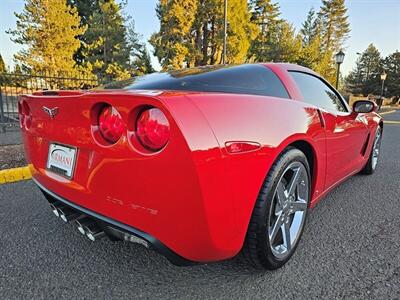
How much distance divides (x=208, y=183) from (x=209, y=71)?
43.8 inches

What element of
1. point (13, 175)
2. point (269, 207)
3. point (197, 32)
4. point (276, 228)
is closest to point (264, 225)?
point (269, 207)

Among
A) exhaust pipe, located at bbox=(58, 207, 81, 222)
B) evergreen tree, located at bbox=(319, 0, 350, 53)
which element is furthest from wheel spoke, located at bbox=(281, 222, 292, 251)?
evergreen tree, located at bbox=(319, 0, 350, 53)

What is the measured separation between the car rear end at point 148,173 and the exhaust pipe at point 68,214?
3 centimetres

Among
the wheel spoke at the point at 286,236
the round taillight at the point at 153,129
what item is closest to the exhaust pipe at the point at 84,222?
the round taillight at the point at 153,129

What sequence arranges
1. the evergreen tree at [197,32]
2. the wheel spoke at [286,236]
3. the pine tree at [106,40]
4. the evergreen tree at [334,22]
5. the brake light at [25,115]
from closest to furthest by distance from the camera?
1. the wheel spoke at [286,236]
2. the brake light at [25,115]
3. the evergreen tree at [197,32]
4. the pine tree at [106,40]
5. the evergreen tree at [334,22]

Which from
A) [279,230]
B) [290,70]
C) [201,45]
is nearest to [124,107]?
[279,230]

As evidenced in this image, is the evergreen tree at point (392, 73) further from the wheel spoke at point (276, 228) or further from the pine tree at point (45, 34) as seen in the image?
the wheel spoke at point (276, 228)

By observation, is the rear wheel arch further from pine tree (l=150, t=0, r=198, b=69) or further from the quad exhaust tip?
pine tree (l=150, t=0, r=198, b=69)

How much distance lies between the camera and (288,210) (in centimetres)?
193

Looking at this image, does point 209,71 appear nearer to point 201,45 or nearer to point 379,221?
point 379,221

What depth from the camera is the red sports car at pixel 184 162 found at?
4.24 ft

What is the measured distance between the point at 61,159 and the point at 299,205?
1487mm

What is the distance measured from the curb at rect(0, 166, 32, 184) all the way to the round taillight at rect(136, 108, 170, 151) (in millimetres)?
2867

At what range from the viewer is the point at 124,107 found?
1376 millimetres
